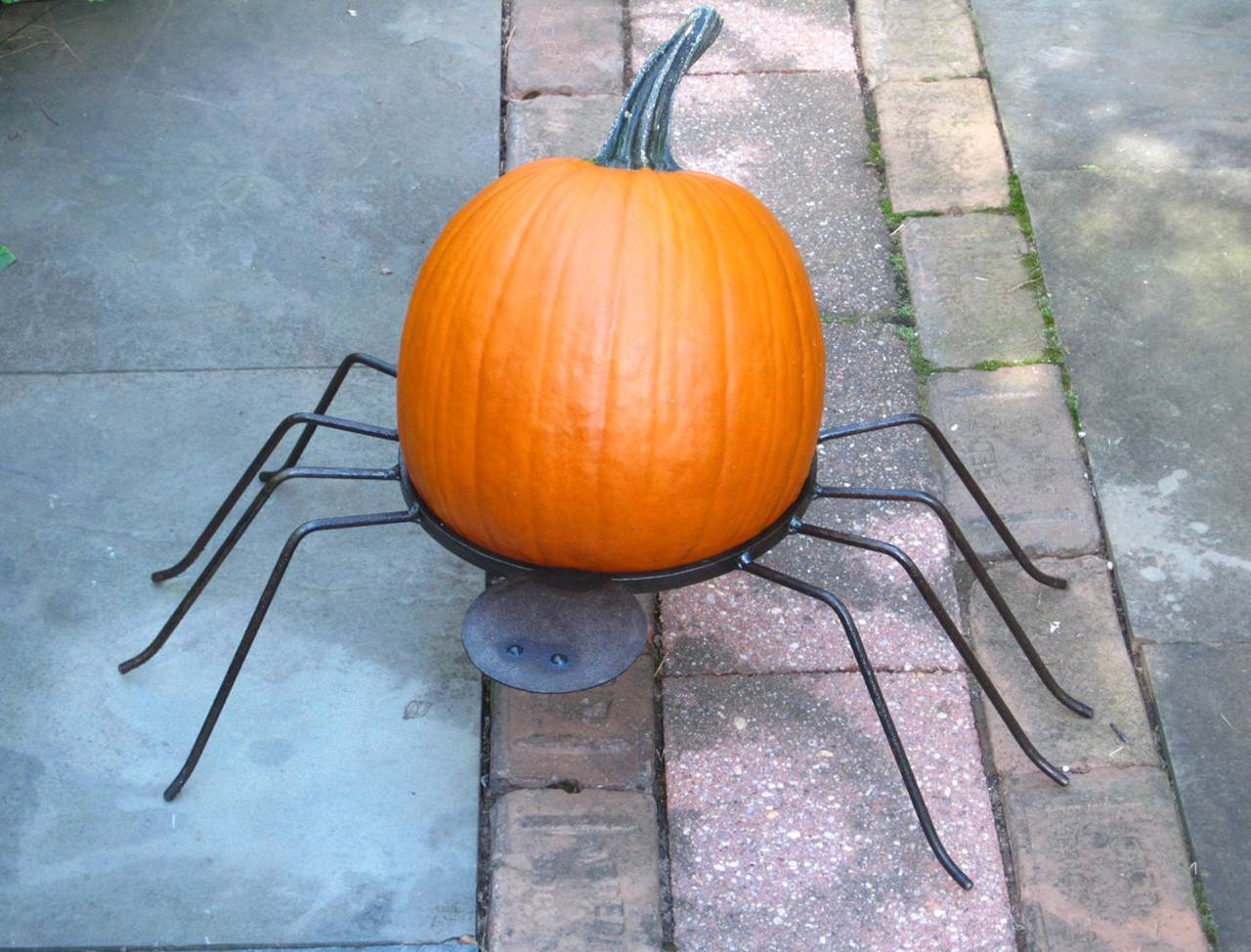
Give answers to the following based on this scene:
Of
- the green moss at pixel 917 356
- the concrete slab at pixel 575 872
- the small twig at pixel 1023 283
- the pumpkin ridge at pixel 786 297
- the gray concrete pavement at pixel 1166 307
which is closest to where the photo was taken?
the pumpkin ridge at pixel 786 297

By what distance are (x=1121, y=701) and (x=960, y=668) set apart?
301mm

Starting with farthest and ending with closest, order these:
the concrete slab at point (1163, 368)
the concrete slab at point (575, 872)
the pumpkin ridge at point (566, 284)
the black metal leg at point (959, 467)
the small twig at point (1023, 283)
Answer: the small twig at point (1023, 283), the concrete slab at point (1163, 368), the black metal leg at point (959, 467), the concrete slab at point (575, 872), the pumpkin ridge at point (566, 284)

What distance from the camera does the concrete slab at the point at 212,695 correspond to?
6.65 feet

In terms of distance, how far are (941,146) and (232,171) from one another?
1975mm

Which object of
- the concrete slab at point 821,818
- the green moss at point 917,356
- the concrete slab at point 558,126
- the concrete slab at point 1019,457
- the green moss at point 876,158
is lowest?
the concrete slab at point 821,818

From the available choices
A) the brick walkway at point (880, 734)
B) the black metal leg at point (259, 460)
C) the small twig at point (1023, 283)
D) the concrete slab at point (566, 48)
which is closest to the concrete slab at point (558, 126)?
the concrete slab at point (566, 48)

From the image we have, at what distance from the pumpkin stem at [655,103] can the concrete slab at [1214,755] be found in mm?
1403

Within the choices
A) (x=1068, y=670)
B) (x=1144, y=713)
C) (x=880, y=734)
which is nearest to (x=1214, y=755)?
(x=1144, y=713)

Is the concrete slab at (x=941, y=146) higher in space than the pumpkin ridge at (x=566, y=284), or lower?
lower

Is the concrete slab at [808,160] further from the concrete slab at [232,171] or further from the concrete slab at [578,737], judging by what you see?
the concrete slab at [578,737]

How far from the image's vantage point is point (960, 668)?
2.40 meters

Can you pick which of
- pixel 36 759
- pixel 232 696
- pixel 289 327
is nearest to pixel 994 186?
pixel 289 327

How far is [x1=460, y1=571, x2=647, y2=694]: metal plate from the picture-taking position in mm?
1916

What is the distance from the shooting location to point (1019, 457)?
2783 mm
